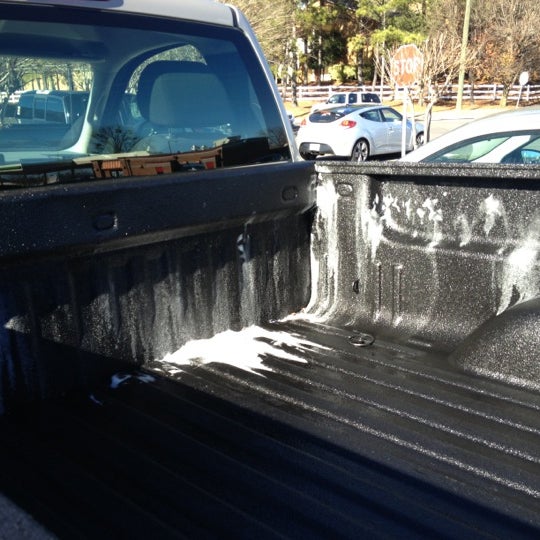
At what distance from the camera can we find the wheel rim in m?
19.5

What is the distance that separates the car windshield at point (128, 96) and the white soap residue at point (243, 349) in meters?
0.75

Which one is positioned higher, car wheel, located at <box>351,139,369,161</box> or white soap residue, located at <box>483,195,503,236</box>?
white soap residue, located at <box>483,195,503,236</box>

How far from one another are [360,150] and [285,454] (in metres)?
18.5

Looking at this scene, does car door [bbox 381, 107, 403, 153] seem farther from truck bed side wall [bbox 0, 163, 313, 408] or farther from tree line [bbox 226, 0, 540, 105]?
truck bed side wall [bbox 0, 163, 313, 408]

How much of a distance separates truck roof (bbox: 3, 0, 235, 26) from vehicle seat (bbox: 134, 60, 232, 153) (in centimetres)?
21

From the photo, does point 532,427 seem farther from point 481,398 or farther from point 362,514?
point 362,514

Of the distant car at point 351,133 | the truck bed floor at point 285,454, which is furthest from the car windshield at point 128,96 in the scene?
the distant car at point 351,133

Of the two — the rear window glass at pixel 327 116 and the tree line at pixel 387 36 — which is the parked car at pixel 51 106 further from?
the tree line at pixel 387 36

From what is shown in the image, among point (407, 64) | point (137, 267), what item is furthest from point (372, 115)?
point (137, 267)

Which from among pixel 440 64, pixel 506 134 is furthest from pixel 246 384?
pixel 440 64

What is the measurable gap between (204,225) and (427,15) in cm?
4382

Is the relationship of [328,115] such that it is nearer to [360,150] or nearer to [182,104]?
[360,150]

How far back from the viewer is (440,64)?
24250 mm

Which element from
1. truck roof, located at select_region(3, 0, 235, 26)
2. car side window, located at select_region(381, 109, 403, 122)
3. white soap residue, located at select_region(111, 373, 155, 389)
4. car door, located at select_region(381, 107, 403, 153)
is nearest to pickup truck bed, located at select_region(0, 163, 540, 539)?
white soap residue, located at select_region(111, 373, 155, 389)
